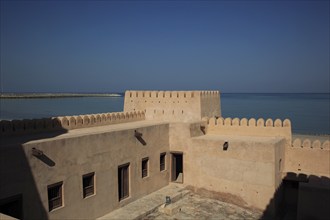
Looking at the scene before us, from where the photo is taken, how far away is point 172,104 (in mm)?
13938

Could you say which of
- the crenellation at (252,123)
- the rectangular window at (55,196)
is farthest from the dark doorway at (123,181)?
the crenellation at (252,123)

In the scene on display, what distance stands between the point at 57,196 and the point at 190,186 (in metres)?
5.51

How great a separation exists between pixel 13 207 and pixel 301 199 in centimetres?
759

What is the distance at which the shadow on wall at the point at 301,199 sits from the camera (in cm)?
895

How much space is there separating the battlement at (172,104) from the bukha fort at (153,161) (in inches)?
1.7

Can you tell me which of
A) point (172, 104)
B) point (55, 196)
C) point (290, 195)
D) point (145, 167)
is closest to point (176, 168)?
point (145, 167)

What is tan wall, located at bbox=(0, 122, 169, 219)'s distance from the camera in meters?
7.34

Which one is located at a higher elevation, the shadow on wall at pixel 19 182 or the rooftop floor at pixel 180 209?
the shadow on wall at pixel 19 182

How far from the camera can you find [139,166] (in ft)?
36.9

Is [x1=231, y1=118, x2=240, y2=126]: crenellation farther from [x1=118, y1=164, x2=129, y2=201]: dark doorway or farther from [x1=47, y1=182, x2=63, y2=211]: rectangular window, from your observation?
[x1=47, y1=182, x2=63, y2=211]: rectangular window

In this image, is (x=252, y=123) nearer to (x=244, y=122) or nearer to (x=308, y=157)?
(x=244, y=122)

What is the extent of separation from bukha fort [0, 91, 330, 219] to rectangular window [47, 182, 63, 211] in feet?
0.08

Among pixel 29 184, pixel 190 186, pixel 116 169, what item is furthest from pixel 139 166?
pixel 29 184

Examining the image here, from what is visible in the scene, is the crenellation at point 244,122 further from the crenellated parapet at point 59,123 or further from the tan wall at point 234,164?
the crenellated parapet at point 59,123
